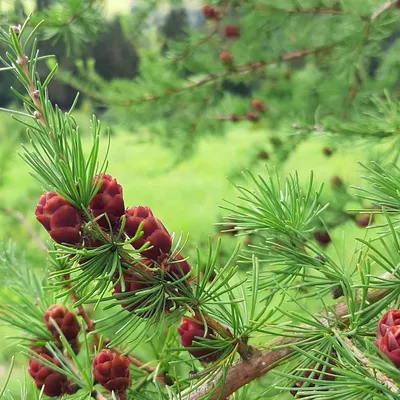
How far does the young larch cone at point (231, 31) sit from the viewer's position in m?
1.31

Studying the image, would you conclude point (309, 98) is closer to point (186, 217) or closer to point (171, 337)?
point (171, 337)

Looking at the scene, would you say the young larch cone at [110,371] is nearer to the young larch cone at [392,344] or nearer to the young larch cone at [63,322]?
the young larch cone at [63,322]

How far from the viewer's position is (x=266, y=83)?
1.64m

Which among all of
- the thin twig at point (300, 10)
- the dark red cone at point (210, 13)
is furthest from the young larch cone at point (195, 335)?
the dark red cone at point (210, 13)

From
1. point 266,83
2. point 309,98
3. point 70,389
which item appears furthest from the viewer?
point 266,83

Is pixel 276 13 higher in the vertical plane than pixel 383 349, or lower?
higher

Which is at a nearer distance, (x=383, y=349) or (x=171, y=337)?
(x=383, y=349)

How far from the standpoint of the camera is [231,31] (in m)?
1.31

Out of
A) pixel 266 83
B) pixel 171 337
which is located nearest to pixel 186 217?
pixel 266 83

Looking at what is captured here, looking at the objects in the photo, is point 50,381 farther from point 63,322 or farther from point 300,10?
point 300,10

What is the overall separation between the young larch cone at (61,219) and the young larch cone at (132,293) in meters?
0.04

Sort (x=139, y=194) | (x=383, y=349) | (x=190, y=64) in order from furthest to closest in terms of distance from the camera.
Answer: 1. (x=139, y=194)
2. (x=190, y=64)
3. (x=383, y=349)

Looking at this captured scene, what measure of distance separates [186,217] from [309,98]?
2.24 metres

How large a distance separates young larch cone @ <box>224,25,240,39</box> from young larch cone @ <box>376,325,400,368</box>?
118cm
